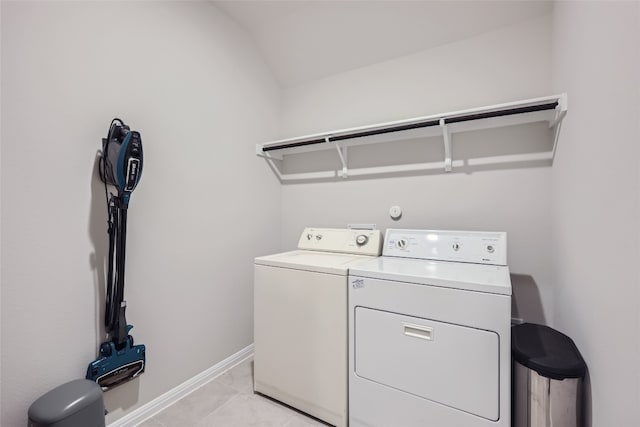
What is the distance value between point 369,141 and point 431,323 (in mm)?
1370

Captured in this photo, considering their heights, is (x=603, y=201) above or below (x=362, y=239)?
above

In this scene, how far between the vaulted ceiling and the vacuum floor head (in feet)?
7.30

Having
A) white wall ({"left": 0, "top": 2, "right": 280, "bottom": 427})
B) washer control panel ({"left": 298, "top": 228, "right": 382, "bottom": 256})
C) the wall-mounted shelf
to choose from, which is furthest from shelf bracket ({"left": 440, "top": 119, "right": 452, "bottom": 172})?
white wall ({"left": 0, "top": 2, "right": 280, "bottom": 427})

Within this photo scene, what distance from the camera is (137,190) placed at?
1.49 metres

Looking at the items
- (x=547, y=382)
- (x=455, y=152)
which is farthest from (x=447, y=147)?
(x=547, y=382)

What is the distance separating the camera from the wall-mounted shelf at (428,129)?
4.86 ft

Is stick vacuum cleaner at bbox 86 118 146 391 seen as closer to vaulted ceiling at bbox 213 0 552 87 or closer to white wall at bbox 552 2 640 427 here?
vaulted ceiling at bbox 213 0 552 87

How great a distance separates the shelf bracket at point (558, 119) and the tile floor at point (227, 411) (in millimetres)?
2042

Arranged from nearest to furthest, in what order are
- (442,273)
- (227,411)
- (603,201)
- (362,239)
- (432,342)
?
(603,201) < (432,342) < (442,273) < (227,411) < (362,239)

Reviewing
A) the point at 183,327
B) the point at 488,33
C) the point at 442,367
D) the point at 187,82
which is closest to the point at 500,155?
the point at 488,33

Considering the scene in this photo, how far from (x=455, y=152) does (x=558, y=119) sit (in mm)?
549

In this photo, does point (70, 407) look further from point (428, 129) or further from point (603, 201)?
point (428, 129)

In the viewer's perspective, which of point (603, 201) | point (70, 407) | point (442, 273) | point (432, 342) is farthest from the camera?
point (442, 273)

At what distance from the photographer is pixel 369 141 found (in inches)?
83.0
